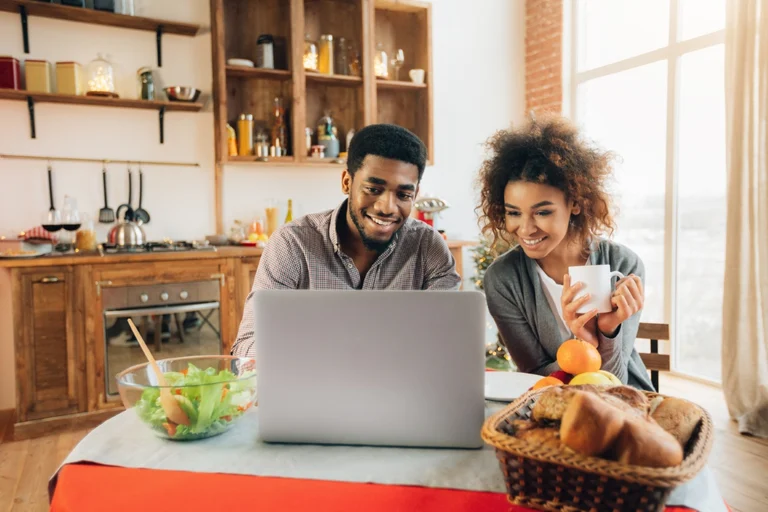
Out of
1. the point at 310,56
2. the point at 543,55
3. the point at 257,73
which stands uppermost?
the point at 543,55

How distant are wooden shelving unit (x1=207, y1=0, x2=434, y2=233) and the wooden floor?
1524 mm

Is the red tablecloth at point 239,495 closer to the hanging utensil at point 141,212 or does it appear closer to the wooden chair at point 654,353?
the wooden chair at point 654,353

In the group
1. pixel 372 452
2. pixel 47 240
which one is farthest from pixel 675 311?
pixel 47 240

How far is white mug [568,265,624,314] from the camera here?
113cm

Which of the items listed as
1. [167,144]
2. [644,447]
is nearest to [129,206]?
[167,144]

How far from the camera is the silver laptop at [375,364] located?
780mm

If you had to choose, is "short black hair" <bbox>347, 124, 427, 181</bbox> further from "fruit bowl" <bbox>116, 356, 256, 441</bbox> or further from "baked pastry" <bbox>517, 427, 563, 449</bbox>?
"baked pastry" <bbox>517, 427, 563, 449</bbox>

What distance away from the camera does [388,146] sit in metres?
1.47

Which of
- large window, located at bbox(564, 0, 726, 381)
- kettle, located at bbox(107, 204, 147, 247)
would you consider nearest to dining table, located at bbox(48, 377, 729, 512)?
kettle, located at bbox(107, 204, 147, 247)

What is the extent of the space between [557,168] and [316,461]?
0.96 metres

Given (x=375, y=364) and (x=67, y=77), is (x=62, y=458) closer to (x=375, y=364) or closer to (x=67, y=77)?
(x=67, y=77)

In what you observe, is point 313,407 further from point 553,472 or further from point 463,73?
point 463,73

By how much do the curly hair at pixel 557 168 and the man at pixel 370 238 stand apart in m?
0.21

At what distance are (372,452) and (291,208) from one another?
307cm
